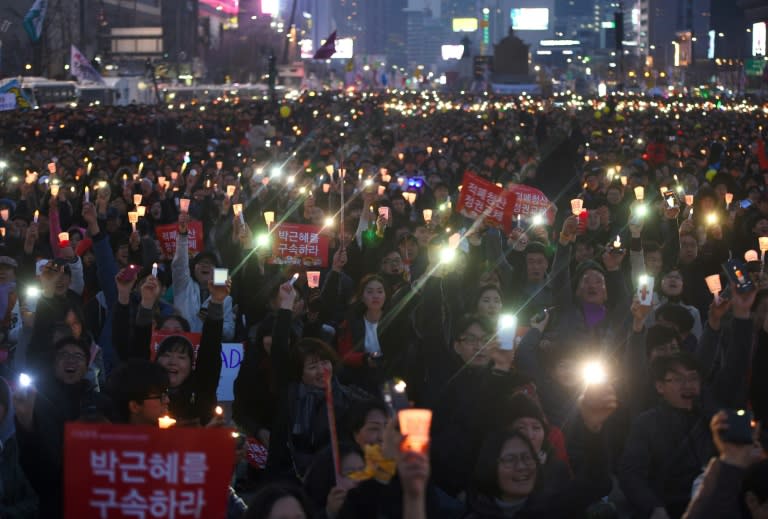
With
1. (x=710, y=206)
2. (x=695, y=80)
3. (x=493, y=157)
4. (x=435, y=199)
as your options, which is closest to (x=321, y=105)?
(x=493, y=157)

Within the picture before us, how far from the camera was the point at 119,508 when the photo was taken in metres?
4.43

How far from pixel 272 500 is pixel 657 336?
10.3 feet

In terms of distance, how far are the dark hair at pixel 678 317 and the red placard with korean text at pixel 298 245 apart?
4342mm

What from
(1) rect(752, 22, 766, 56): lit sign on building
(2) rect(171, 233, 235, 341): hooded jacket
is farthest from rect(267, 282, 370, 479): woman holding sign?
(1) rect(752, 22, 766, 56): lit sign on building

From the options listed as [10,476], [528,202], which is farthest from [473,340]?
[528,202]

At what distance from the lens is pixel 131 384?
6.11 meters

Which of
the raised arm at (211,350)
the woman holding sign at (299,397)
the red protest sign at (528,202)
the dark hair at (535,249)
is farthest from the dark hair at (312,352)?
the red protest sign at (528,202)

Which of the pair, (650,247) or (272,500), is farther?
(650,247)

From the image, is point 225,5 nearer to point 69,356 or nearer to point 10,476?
point 69,356

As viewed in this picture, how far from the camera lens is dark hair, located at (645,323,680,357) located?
24.1ft

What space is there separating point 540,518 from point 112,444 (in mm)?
1726

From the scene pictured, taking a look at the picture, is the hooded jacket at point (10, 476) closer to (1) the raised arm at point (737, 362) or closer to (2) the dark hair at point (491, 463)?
(2) the dark hair at point (491, 463)

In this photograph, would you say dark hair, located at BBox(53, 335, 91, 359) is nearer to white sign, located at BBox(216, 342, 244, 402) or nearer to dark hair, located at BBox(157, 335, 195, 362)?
dark hair, located at BBox(157, 335, 195, 362)

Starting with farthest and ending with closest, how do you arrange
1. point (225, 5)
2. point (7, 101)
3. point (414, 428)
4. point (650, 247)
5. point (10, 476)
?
point (225, 5), point (7, 101), point (650, 247), point (10, 476), point (414, 428)
